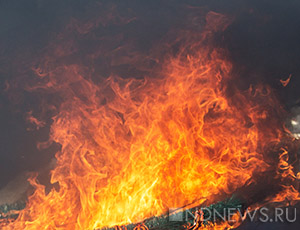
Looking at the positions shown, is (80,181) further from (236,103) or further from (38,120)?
(236,103)

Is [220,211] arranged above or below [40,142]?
below

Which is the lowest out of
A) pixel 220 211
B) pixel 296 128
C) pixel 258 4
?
pixel 220 211

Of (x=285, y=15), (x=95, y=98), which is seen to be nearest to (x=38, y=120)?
(x=95, y=98)

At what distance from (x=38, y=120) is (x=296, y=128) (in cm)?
531

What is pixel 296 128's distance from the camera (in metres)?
5.52

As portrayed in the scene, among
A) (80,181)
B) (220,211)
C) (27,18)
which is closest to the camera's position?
(220,211)

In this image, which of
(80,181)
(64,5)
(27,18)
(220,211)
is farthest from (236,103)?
(27,18)

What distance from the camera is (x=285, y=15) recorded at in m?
5.55

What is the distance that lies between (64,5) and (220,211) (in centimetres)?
482

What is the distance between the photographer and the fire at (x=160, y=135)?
4.61 metres

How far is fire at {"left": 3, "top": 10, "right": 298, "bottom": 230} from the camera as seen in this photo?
4609mm

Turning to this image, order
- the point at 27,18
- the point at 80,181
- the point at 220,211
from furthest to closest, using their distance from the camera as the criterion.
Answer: the point at 27,18 → the point at 80,181 → the point at 220,211

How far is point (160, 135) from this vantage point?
5074 millimetres

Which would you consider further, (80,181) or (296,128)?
(296,128)
